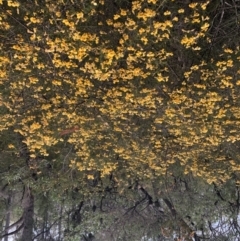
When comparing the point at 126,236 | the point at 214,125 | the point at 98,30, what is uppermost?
the point at 98,30

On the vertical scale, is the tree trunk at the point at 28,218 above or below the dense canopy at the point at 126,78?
below

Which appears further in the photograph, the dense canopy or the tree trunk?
the tree trunk

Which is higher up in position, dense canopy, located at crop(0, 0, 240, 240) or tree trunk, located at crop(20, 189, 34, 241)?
dense canopy, located at crop(0, 0, 240, 240)

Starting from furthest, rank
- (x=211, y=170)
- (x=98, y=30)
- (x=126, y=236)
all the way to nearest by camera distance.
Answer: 1. (x=126, y=236)
2. (x=211, y=170)
3. (x=98, y=30)

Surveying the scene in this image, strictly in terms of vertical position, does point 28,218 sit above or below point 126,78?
below

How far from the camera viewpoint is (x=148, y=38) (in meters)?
3.70

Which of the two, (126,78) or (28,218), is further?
(28,218)

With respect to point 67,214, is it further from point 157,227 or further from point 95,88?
point 95,88

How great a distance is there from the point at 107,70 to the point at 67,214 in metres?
5.92

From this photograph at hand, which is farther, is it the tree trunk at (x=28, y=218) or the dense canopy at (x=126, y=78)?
the tree trunk at (x=28, y=218)

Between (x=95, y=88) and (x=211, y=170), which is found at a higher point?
(x=95, y=88)

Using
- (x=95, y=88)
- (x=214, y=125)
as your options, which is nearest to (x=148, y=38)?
(x=95, y=88)

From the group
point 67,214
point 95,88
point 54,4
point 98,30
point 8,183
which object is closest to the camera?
point 54,4

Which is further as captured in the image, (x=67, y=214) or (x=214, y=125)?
(x=67, y=214)
